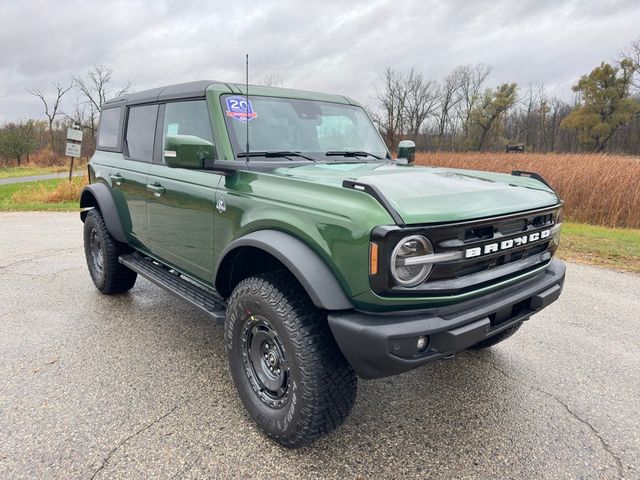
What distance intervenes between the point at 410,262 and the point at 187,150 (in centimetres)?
143

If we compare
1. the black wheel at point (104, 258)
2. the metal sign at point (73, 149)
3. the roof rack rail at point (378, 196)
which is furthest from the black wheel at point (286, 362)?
the metal sign at point (73, 149)

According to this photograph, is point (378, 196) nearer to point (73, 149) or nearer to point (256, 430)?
point (256, 430)

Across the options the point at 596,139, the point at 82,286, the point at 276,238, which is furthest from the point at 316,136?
the point at 596,139

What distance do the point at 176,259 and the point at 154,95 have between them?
1448mm

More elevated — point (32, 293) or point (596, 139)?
point (596, 139)

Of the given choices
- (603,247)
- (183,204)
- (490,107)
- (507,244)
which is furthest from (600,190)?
(490,107)

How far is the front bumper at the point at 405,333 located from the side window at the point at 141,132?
257 cm

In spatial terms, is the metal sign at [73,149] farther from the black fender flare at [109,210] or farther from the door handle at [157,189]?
the door handle at [157,189]

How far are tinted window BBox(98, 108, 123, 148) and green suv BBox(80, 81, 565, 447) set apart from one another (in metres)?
0.93

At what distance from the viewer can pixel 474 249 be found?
2061 mm

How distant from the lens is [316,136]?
10.7 ft

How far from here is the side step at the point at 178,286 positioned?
2889 mm

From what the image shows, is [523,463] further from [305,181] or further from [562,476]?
[305,181]

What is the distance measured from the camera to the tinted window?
4.34m
